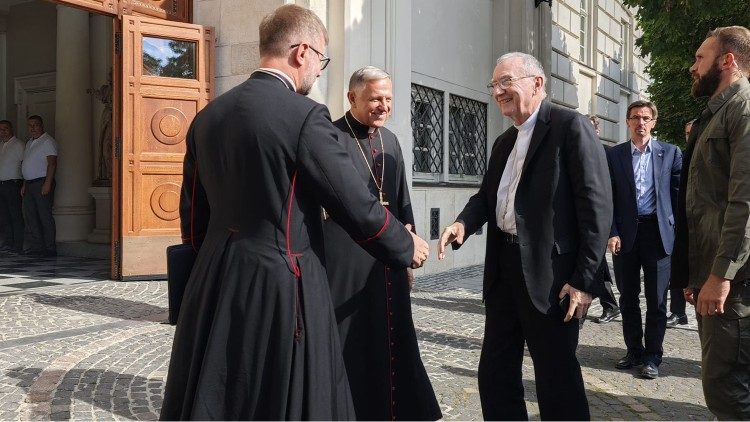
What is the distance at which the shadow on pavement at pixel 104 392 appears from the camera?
3760mm

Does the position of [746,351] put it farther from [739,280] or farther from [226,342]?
[226,342]

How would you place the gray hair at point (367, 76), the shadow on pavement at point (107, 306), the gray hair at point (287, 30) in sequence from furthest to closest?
the shadow on pavement at point (107, 306) → the gray hair at point (367, 76) → the gray hair at point (287, 30)

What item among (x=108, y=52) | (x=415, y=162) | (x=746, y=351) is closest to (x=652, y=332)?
(x=746, y=351)

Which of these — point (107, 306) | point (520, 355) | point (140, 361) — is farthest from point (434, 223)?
point (520, 355)

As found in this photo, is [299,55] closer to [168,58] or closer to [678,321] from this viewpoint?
[678,321]

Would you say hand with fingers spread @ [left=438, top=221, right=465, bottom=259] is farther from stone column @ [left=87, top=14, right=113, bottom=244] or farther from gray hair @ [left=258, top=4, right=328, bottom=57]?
stone column @ [left=87, top=14, right=113, bottom=244]

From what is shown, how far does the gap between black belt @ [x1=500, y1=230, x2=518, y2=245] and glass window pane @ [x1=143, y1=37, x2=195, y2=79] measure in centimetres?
597

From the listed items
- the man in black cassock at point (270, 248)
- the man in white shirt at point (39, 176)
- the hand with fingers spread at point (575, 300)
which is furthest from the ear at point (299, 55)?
the man in white shirt at point (39, 176)

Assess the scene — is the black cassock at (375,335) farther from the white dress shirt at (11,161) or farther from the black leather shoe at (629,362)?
the white dress shirt at (11,161)

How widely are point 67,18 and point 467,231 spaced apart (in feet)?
34.5

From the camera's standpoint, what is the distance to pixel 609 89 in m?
19.0

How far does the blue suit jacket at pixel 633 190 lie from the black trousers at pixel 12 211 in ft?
33.5

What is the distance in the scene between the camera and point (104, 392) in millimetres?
4094

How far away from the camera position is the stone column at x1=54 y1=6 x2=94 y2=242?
11.8 m
